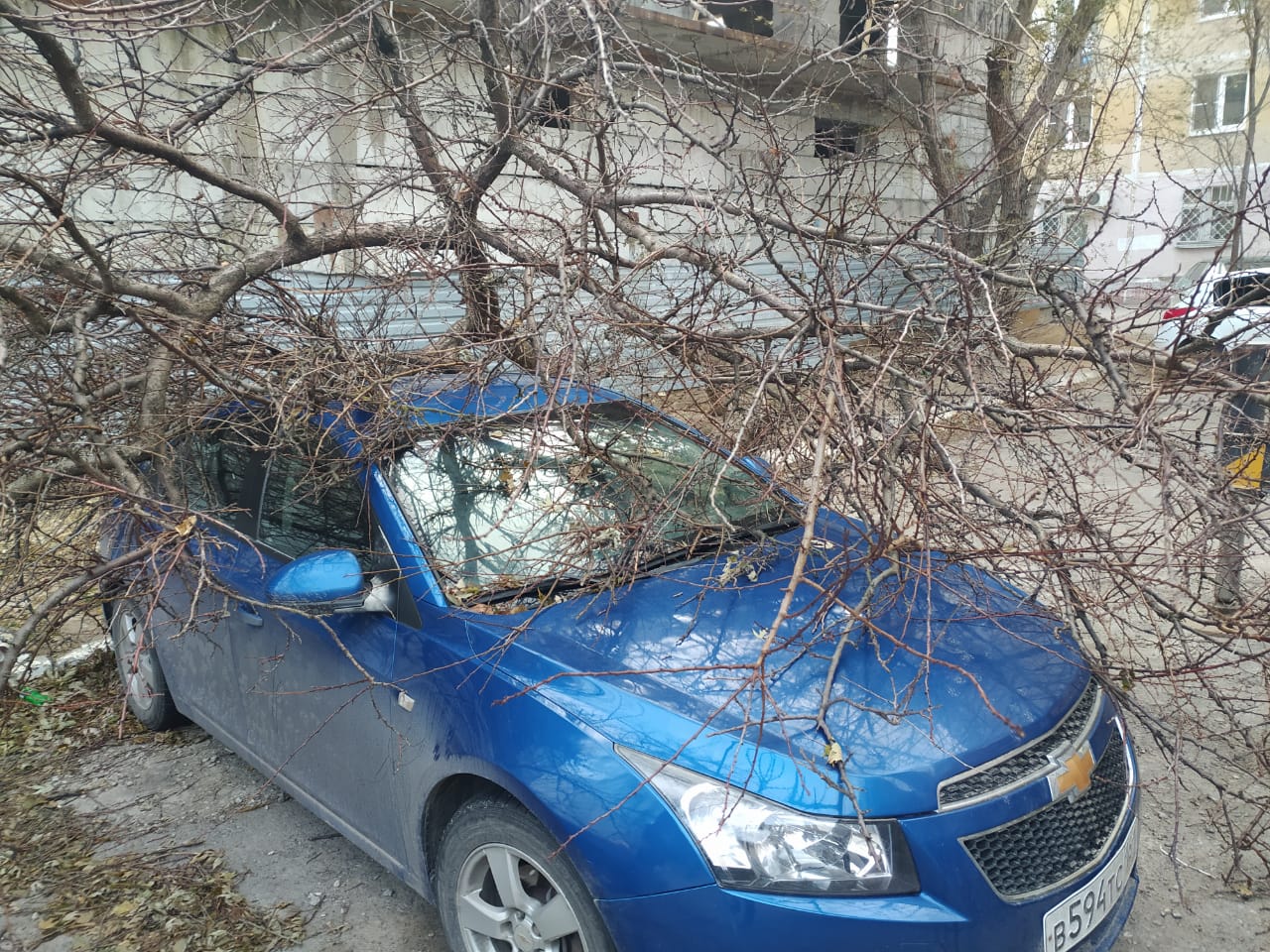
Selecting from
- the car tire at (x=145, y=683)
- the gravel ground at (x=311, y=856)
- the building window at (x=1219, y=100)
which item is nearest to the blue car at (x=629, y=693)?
the gravel ground at (x=311, y=856)

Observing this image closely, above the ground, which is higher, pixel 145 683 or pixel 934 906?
pixel 934 906

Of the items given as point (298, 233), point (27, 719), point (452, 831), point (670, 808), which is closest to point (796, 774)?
point (670, 808)

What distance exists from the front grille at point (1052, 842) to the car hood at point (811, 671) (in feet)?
0.58

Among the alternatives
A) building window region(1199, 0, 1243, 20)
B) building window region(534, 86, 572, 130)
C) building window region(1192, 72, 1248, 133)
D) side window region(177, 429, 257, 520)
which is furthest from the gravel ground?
building window region(1192, 72, 1248, 133)

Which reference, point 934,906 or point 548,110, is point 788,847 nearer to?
point 934,906

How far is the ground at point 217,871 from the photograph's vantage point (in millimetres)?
2857

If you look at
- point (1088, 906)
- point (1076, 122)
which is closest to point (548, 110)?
point (1088, 906)

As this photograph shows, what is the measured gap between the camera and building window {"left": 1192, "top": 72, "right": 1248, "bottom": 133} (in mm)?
16031

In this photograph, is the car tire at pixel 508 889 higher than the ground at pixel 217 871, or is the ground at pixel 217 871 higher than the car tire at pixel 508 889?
the car tire at pixel 508 889

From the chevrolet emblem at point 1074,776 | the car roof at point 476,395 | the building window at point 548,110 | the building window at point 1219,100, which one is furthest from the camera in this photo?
the building window at point 1219,100

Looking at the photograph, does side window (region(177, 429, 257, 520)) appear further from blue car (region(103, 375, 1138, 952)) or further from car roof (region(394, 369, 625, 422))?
car roof (region(394, 369, 625, 422))

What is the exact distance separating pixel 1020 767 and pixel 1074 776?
0.17 m

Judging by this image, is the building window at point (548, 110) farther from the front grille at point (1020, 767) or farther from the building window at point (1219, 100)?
the building window at point (1219, 100)

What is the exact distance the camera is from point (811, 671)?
238cm
